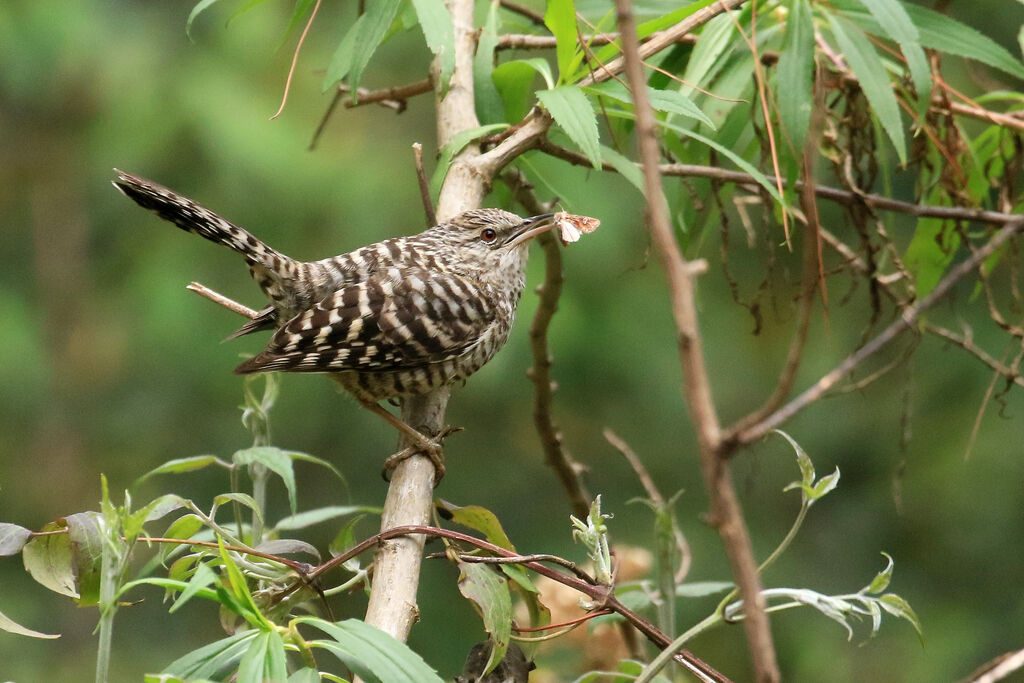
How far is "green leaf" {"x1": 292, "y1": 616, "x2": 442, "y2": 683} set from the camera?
3.82ft

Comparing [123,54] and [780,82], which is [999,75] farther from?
[123,54]

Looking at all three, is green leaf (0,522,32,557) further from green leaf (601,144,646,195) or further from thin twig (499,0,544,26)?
thin twig (499,0,544,26)

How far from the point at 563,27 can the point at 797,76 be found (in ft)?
1.69

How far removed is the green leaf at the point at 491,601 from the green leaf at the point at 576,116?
770mm

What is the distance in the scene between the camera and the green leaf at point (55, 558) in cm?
141

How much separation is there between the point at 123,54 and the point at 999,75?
4.47 meters

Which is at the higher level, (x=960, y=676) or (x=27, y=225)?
(x=27, y=225)

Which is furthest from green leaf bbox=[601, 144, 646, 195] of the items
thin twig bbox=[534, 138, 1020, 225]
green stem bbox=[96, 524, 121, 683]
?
green stem bbox=[96, 524, 121, 683]

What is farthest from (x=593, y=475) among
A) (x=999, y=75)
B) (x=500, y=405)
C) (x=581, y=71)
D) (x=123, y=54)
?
(x=581, y=71)

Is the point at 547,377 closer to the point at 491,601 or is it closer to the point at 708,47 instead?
the point at 708,47

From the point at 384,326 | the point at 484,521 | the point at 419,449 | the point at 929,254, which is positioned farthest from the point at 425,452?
the point at 929,254

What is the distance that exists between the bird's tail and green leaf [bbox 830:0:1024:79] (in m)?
1.51

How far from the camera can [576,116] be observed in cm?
190

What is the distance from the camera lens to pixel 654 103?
1.86 m
